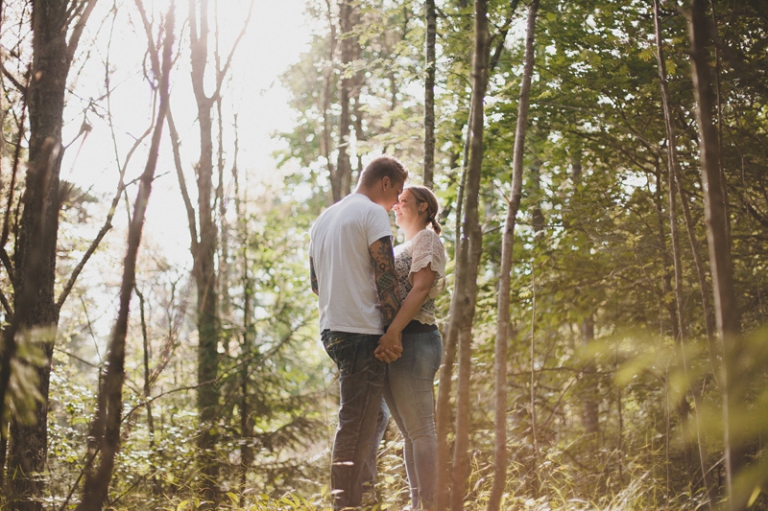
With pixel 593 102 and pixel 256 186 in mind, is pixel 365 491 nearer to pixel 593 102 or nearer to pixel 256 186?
pixel 593 102

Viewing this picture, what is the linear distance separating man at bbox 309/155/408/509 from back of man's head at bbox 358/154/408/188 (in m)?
0.12

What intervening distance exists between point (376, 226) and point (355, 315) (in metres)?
0.43

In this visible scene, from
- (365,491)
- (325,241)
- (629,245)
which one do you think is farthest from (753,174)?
(365,491)

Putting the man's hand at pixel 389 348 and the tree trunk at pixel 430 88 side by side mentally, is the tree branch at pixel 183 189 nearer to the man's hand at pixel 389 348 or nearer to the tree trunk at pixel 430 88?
the tree trunk at pixel 430 88

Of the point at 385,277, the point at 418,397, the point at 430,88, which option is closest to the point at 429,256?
the point at 385,277

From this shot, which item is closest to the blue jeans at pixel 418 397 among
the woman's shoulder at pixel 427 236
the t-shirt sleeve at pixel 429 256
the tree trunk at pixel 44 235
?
the t-shirt sleeve at pixel 429 256

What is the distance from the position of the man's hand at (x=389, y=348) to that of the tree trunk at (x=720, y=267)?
5.73 ft

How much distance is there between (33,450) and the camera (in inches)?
118

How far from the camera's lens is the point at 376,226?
2857mm

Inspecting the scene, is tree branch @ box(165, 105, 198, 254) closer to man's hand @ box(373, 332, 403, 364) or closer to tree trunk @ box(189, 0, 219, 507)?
tree trunk @ box(189, 0, 219, 507)

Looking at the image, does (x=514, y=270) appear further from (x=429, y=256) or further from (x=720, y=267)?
(x=720, y=267)

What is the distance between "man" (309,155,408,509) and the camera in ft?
8.98

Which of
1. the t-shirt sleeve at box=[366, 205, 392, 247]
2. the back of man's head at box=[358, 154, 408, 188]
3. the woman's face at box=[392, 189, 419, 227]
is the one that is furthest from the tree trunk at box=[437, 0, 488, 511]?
the woman's face at box=[392, 189, 419, 227]

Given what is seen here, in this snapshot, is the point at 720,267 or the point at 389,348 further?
Result: the point at 389,348
